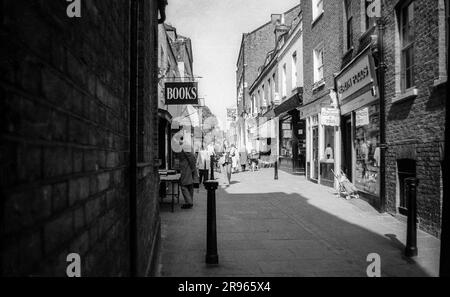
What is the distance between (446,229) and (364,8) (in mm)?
9779

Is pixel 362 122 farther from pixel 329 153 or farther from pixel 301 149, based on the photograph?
pixel 301 149

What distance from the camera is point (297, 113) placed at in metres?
20.6

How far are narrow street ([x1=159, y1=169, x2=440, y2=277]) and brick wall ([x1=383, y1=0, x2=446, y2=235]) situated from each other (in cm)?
68

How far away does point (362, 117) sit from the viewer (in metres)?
10.4

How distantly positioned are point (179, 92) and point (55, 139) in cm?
1282

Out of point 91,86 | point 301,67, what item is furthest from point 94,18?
point 301,67

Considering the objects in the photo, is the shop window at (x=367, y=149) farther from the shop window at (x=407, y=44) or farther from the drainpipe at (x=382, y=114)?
the shop window at (x=407, y=44)

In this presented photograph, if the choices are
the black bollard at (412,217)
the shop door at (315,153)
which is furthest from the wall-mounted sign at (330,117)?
the black bollard at (412,217)

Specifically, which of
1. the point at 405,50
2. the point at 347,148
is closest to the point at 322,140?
the point at 347,148

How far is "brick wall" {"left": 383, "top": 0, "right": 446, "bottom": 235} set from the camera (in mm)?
6582

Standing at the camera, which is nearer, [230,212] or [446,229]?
[446,229]

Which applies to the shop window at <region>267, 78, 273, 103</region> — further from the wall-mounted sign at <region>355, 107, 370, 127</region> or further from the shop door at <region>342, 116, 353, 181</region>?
the wall-mounted sign at <region>355, 107, 370, 127</region>
